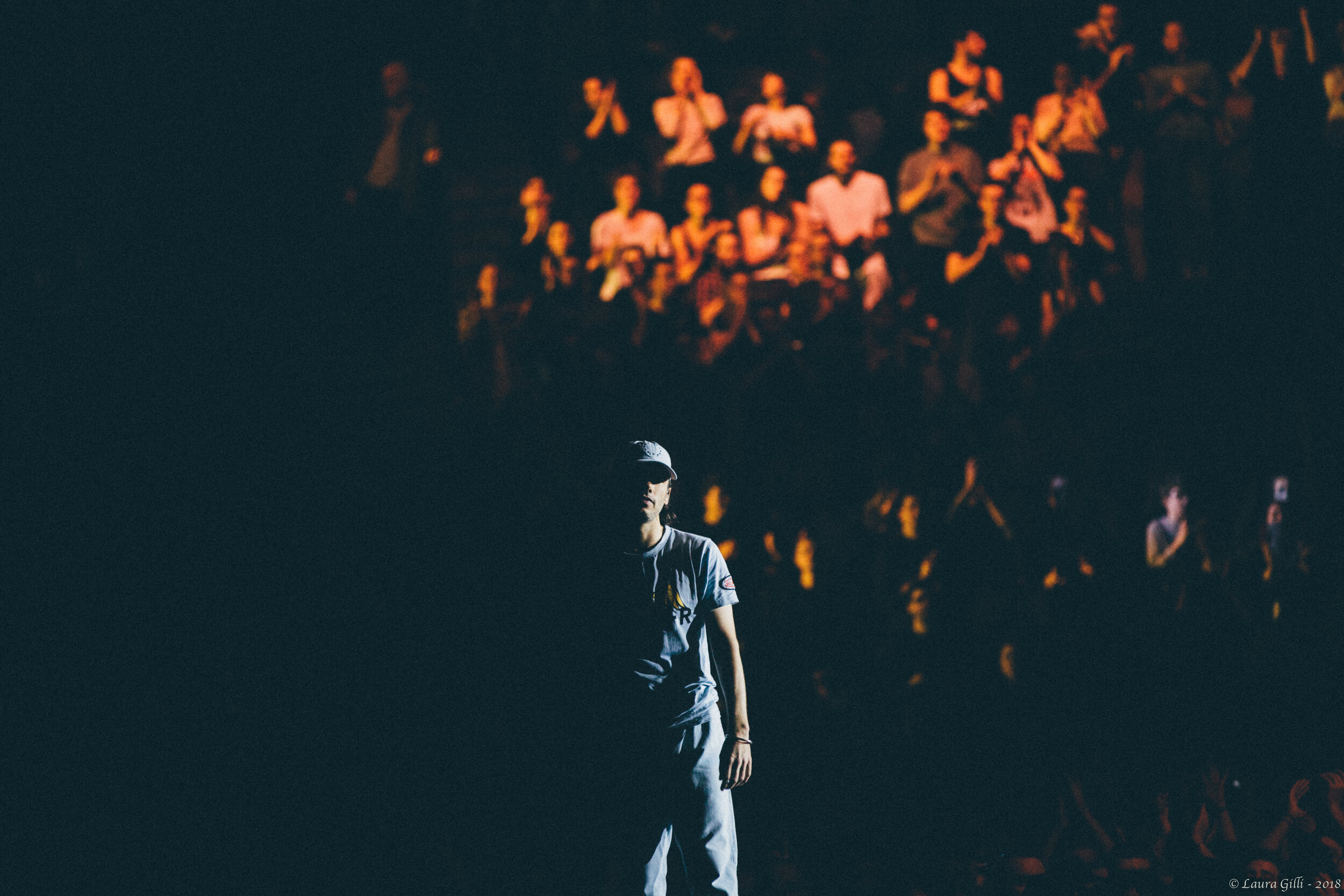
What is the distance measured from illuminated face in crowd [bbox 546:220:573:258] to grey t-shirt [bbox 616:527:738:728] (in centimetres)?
238

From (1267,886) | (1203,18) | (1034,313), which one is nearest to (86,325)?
(1034,313)

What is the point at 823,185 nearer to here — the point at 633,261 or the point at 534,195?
the point at 633,261

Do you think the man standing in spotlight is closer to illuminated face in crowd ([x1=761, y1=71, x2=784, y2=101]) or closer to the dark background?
the dark background

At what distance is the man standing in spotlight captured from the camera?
186 cm

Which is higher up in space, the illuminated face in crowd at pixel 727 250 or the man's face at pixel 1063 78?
the man's face at pixel 1063 78

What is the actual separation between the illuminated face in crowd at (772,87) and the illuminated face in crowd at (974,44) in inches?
40.1

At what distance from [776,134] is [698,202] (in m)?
0.57

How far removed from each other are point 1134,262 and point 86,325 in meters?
5.07

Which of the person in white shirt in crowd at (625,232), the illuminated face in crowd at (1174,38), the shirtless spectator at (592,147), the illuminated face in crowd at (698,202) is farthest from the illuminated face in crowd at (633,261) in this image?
the illuminated face in crowd at (1174,38)

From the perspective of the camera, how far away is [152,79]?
3.40 meters

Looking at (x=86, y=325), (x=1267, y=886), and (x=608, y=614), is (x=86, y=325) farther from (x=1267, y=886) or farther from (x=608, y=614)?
(x=1267, y=886)

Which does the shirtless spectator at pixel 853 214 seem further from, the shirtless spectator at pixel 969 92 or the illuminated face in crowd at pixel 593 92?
the illuminated face in crowd at pixel 593 92

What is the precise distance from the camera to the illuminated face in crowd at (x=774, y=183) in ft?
13.4

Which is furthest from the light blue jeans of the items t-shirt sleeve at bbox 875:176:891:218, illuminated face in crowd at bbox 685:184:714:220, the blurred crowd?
t-shirt sleeve at bbox 875:176:891:218
